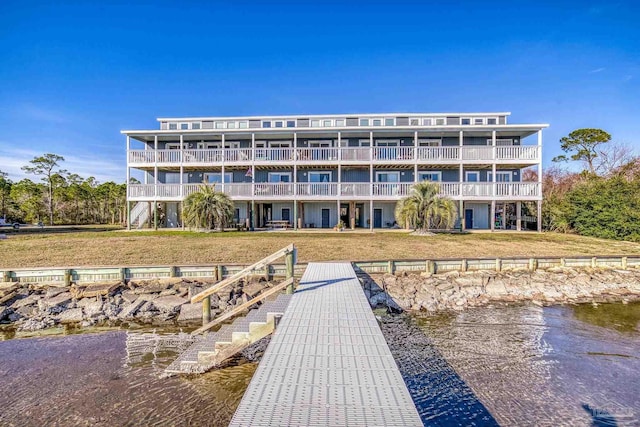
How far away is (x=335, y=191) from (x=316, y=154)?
293cm

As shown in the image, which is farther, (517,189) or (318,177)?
(318,177)

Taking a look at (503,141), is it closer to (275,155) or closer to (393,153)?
(393,153)

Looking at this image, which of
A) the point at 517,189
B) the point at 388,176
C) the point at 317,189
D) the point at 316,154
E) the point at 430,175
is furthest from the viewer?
the point at 388,176

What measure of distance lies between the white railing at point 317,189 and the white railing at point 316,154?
5.63 ft

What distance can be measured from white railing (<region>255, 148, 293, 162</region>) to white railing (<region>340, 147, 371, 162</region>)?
3.71m

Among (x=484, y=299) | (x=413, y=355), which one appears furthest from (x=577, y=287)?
(x=413, y=355)

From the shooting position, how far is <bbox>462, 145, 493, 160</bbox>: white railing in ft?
72.0

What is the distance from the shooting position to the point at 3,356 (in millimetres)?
7477

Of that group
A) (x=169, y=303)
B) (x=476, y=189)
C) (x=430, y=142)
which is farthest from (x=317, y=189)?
(x=169, y=303)

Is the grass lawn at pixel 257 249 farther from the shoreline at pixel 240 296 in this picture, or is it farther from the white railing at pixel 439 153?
the white railing at pixel 439 153

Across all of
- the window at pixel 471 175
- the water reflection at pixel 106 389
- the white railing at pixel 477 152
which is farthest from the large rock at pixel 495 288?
the window at pixel 471 175

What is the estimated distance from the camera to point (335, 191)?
75.1ft

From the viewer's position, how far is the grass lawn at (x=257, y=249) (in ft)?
42.7

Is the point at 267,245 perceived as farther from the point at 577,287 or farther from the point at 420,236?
the point at 577,287
